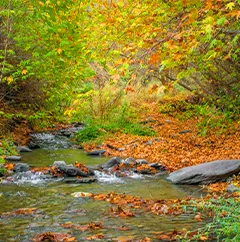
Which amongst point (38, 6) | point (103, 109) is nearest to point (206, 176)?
point (38, 6)

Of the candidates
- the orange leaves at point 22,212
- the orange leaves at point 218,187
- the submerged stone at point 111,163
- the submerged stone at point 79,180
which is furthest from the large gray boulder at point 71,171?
the orange leaves at point 218,187

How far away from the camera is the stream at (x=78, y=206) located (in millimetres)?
4367

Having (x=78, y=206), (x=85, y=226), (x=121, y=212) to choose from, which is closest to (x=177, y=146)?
(x=78, y=206)

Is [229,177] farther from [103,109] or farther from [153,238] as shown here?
[103,109]

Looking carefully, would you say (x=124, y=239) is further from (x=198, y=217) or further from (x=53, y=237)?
(x=198, y=217)

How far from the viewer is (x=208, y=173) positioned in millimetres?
7117

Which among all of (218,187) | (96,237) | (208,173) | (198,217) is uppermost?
(96,237)

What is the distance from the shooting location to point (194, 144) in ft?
36.7

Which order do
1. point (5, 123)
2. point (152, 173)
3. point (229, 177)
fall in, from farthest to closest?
point (5, 123) → point (152, 173) → point (229, 177)

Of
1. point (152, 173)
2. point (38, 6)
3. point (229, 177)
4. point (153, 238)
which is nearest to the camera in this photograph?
point (153, 238)

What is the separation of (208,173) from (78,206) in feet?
9.01

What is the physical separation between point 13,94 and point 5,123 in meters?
0.86

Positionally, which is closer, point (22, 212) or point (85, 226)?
point (85, 226)

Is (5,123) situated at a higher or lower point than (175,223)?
higher
